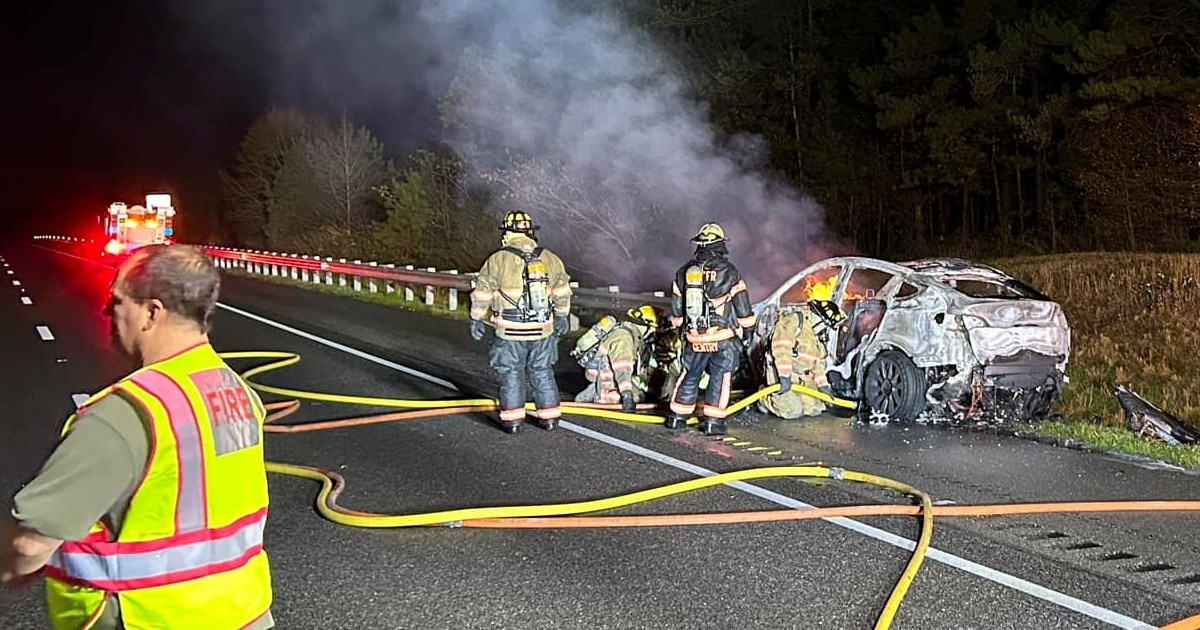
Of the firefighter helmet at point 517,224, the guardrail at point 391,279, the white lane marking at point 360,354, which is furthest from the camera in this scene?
the guardrail at point 391,279

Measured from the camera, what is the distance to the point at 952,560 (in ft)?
16.0

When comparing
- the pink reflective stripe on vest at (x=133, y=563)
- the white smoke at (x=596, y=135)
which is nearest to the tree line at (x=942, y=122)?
the white smoke at (x=596, y=135)

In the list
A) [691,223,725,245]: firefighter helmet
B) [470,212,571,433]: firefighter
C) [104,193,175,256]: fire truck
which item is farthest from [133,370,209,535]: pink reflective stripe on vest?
[104,193,175,256]: fire truck

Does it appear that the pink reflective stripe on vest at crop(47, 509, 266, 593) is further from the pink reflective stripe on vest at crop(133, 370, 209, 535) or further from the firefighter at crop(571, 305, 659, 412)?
the firefighter at crop(571, 305, 659, 412)

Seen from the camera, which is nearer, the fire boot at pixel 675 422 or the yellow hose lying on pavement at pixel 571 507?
the yellow hose lying on pavement at pixel 571 507

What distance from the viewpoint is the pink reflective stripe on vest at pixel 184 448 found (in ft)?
7.18

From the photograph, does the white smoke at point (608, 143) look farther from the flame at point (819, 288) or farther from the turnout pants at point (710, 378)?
the turnout pants at point (710, 378)

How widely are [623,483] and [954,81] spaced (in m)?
21.9

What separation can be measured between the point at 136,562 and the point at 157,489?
16 cm

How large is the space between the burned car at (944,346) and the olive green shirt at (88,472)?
702 cm

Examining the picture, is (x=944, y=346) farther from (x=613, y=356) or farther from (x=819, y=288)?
(x=613, y=356)

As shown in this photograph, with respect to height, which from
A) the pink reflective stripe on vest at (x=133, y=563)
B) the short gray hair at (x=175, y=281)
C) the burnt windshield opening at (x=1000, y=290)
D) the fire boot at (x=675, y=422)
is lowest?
the fire boot at (x=675, y=422)

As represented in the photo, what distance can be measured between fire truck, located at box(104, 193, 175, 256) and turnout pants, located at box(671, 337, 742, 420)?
29749 mm

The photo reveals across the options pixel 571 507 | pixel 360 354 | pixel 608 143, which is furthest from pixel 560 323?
pixel 608 143
